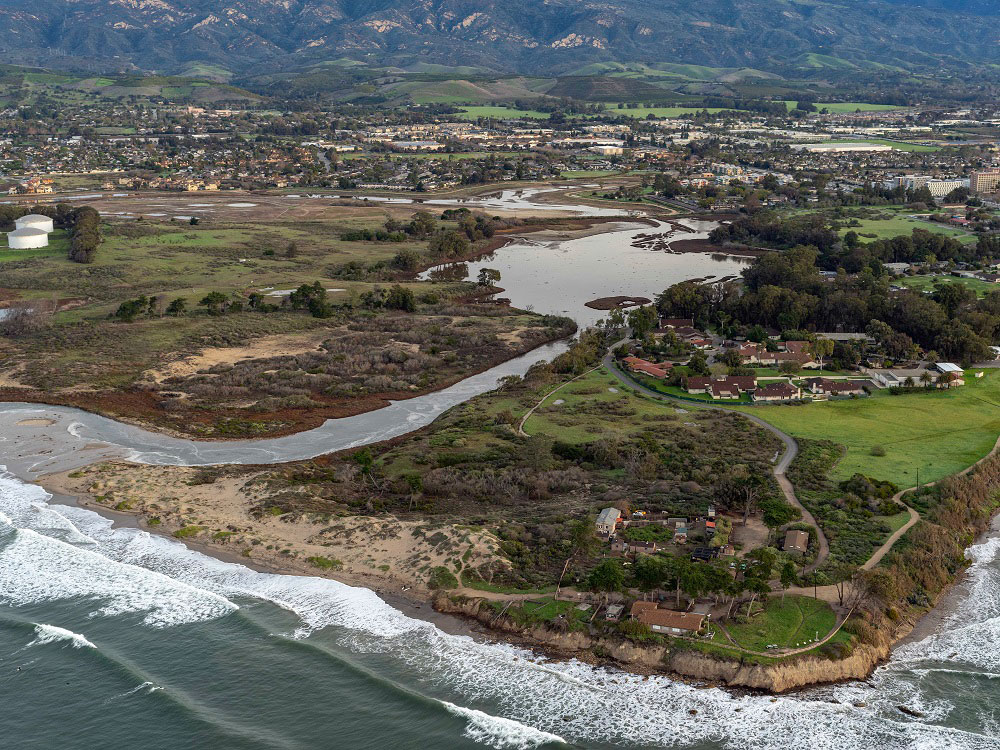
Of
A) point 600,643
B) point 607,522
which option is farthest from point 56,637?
point 607,522

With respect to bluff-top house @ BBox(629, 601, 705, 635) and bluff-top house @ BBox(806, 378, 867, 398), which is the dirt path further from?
bluff-top house @ BBox(629, 601, 705, 635)

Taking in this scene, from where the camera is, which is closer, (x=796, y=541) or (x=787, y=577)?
(x=787, y=577)

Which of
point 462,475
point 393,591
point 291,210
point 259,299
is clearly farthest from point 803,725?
point 291,210

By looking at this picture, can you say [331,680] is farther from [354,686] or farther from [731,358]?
[731,358]

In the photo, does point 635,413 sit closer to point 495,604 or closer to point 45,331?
point 495,604

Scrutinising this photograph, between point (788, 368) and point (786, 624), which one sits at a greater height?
point (788, 368)

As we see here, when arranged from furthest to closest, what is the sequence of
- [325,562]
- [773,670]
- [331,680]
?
1. [325,562]
2. [331,680]
3. [773,670]
